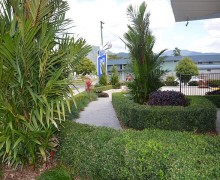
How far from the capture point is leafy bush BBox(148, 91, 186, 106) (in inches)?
300

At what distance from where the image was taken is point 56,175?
386 centimetres

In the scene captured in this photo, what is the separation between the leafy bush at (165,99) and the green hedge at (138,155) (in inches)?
142

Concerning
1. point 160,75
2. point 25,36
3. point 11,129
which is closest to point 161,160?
point 11,129

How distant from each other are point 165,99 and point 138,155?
4985 millimetres

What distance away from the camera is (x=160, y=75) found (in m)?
8.40

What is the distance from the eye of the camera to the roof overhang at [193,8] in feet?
23.8

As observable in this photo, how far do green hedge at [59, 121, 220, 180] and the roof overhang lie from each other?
447 centimetres

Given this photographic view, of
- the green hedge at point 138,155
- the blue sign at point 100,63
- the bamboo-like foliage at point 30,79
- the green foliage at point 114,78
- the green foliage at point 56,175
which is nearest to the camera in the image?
the green hedge at point 138,155

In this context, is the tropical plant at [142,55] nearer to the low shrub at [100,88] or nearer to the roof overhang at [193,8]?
the roof overhang at [193,8]

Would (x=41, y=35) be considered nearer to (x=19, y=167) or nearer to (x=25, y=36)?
(x=25, y=36)

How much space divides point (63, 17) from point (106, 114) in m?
6.01

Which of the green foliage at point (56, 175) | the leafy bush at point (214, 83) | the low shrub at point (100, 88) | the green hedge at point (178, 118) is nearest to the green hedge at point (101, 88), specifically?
the low shrub at point (100, 88)

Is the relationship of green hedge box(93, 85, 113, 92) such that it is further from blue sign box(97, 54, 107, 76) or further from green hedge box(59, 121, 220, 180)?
green hedge box(59, 121, 220, 180)

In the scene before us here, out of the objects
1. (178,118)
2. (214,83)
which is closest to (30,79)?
(178,118)
